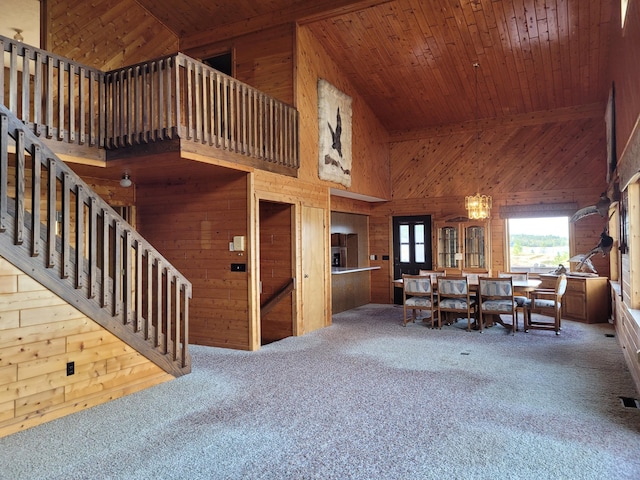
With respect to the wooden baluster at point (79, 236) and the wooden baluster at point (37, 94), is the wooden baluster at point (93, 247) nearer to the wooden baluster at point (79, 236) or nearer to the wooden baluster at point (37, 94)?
the wooden baluster at point (79, 236)

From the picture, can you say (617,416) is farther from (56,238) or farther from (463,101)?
(463,101)

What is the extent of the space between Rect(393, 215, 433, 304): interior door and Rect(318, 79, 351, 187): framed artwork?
8.35ft

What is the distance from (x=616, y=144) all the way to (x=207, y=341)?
247 inches

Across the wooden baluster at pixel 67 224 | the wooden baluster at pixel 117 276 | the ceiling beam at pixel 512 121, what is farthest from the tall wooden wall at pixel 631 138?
the wooden baluster at pixel 67 224

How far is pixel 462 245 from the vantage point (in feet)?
32.1

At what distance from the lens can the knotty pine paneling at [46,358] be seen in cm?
348

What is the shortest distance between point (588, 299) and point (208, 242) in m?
6.44

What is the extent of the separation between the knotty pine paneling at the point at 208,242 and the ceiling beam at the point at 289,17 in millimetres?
2648

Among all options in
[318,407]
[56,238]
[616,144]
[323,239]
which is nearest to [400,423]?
[318,407]

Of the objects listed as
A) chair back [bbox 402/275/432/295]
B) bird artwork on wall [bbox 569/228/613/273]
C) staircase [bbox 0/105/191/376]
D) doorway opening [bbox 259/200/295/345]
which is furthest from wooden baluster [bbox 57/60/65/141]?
bird artwork on wall [bbox 569/228/613/273]

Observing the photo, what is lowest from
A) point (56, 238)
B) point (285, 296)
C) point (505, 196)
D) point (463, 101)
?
point (285, 296)

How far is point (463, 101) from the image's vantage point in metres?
9.10

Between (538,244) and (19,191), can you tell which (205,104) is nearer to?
(19,191)

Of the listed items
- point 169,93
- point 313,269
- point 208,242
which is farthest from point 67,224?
point 313,269
